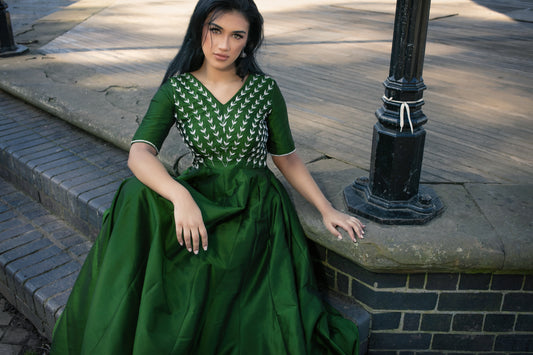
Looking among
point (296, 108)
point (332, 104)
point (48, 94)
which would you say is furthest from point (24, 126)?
point (332, 104)

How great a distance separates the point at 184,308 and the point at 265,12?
609 centimetres

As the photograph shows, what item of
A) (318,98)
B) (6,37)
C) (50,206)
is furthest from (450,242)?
(6,37)

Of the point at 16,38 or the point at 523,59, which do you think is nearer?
the point at 523,59

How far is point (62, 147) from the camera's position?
10.8ft

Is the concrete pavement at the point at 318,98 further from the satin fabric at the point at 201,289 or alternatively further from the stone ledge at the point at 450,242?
the satin fabric at the point at 201,289

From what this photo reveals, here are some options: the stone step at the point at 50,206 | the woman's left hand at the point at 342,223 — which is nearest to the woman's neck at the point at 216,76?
the woman's left hand at the point at 342,223

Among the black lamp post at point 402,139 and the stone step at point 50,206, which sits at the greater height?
the black lamp post at point 402,139

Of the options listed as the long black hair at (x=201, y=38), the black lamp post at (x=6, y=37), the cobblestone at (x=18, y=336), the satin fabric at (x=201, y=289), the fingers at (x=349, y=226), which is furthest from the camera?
the black lamp post at (x=6, y=37)

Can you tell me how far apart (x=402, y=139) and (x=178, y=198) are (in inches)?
34.5

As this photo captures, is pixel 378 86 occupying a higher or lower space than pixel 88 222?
higher

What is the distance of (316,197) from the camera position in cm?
212

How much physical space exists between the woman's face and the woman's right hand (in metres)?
0.54

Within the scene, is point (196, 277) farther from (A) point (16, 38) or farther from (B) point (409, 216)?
(A) point (16, 38)

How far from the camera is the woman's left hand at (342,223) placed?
6.56ft
